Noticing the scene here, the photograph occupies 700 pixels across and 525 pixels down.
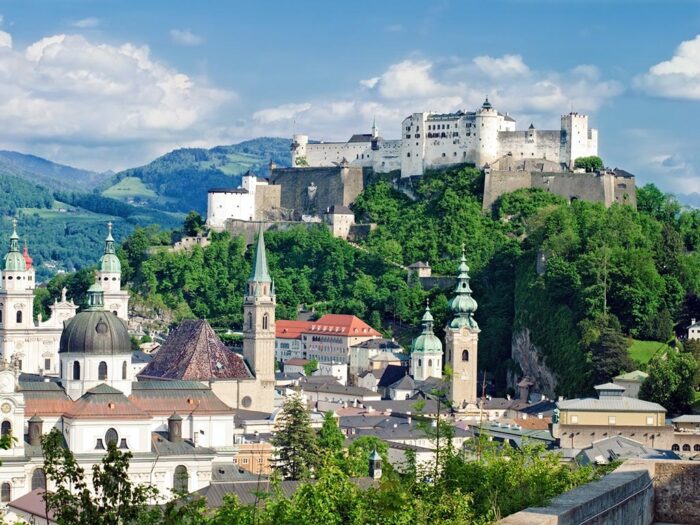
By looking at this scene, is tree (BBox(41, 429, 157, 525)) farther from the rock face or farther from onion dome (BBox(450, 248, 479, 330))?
onion dome (BBox(450, 248, 479, 330))

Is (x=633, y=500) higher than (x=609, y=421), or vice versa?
(x=633, y=500)

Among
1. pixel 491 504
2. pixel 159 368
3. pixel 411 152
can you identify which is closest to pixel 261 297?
pixel 159 368

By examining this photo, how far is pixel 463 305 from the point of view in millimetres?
96188

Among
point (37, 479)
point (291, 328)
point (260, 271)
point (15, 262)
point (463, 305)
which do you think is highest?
point (15, 262)

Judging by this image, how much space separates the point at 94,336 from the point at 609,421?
23557 mm

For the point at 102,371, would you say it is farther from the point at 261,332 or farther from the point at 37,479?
the point at 261,332

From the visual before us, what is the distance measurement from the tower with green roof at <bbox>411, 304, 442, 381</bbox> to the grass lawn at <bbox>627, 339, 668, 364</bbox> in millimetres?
14967

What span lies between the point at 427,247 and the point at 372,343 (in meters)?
12.1

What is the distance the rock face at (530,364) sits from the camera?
291ft

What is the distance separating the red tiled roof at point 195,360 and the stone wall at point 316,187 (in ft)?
134

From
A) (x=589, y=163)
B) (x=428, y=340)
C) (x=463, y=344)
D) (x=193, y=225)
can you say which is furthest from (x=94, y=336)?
(x=193, y=225)

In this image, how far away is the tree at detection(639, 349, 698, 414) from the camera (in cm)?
7262

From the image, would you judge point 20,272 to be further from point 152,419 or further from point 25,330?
point 152,419

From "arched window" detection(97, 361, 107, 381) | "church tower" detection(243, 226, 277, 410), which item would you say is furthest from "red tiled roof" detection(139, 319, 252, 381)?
"arched window" detection(97, 361, 107, 381)
